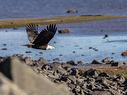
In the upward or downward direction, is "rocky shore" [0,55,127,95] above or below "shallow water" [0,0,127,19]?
above

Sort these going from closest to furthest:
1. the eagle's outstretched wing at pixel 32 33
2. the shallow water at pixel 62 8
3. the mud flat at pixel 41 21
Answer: the eagle's outstretched wing at pixel 32 33, the mud flat at pixel 41 21, the shallow water at pixel 62 8

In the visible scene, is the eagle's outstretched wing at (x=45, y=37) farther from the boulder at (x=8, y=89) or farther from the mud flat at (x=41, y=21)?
the mud flat at (x=41, y=21)

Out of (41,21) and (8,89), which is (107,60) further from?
(41,21)

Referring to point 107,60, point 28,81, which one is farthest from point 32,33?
point 28,81

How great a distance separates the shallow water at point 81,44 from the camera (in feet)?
125

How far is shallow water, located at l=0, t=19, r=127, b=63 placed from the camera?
125ft

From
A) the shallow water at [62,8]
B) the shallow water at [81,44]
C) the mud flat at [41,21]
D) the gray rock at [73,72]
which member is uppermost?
the gray rock at [73,72]

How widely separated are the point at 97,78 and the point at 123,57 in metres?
12.4

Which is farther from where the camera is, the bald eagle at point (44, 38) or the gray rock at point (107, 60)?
the gray rock at point (107, 60)

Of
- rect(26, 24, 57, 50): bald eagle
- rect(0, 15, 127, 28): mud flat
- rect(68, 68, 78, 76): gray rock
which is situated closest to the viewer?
rect(26, 24, 57, 50): bald eagle

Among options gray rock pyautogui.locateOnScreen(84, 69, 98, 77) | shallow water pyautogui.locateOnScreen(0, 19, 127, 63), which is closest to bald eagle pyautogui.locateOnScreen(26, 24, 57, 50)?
gray rock pyautogui.locateOnScreen(84, 69, 98, 77)

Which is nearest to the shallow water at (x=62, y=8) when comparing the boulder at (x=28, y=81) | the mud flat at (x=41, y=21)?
the mud flat at (x=41, y=21)

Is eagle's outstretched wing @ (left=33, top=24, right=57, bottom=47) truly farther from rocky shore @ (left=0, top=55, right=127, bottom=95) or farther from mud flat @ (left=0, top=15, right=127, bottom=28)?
mud flat @ (left=0, top=15, right=127, bottom=28)

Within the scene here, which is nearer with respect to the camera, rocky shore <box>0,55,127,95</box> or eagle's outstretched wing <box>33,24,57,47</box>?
rocky shore <box>0,55,127,95</box>
